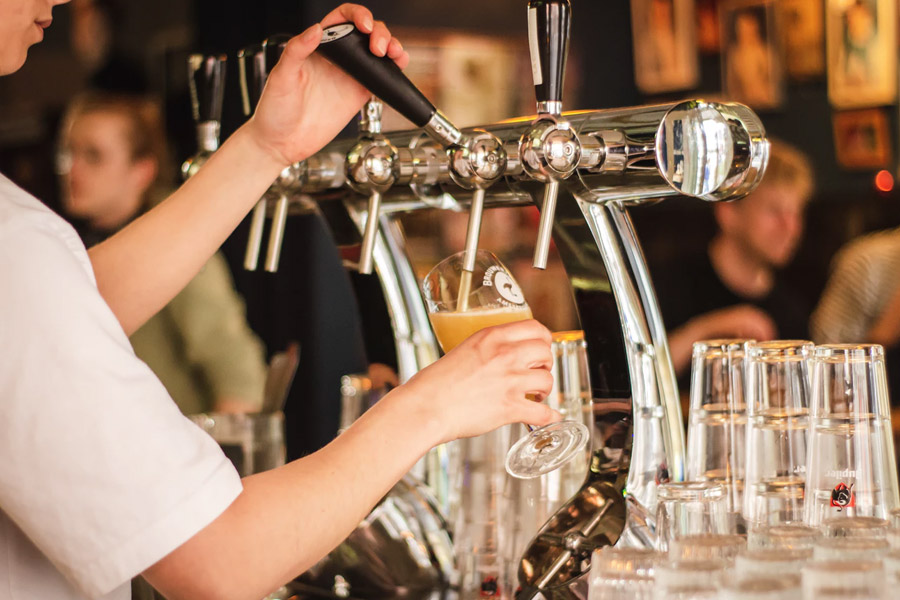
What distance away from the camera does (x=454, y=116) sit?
4.83 metres

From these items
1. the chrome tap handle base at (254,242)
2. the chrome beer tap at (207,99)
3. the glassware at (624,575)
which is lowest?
the glassware at (624,575)

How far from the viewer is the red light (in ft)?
15.2

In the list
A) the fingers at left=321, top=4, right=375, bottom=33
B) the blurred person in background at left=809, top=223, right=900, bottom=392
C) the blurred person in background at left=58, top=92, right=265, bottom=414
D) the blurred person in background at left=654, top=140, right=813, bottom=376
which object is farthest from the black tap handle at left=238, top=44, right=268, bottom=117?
the blurred person in background at left=809, top=223, right=900, bottom=392

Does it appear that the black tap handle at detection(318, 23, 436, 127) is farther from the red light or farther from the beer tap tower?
the red light

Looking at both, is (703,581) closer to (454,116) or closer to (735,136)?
(735,136)

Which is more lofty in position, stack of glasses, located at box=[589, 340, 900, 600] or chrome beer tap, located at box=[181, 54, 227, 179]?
chrome beer tap, located at box=[181, 54, 227, 179]

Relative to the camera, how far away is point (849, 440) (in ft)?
3.19

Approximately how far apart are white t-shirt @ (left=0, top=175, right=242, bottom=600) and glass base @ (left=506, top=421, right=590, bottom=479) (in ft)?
1.08

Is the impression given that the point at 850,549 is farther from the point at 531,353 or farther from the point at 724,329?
the point at 724,329

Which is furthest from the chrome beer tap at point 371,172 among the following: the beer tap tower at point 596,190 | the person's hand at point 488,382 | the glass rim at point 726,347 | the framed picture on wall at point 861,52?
the framed picture on wall at point 861,52

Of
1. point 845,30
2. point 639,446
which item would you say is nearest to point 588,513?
point 639,446

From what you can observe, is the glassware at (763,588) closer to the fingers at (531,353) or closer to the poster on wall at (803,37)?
the fingers at (531,353)

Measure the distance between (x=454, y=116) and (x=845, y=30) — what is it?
1.77 m

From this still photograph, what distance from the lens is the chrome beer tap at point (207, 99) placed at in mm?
1453
